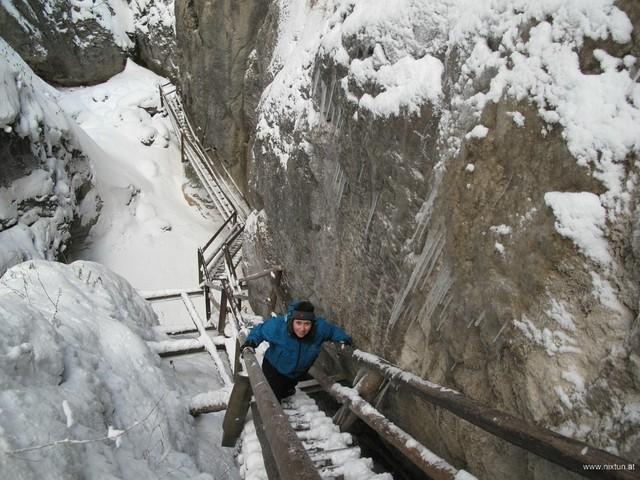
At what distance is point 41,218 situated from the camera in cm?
1064

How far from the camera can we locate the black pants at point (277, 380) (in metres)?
4.14

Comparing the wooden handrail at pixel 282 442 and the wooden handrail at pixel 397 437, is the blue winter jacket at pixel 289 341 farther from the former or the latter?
the wooden handrail at pixel 282 442

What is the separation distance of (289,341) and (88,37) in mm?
22794

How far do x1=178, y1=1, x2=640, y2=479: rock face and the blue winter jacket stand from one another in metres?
0.80

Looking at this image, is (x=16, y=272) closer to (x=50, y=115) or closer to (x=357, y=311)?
(x=357, y=311)

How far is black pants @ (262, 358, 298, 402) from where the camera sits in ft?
13.6

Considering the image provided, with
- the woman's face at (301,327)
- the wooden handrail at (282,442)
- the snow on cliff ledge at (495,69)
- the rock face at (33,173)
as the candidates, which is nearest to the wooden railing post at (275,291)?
the snow on cliff ledge at (495,69)

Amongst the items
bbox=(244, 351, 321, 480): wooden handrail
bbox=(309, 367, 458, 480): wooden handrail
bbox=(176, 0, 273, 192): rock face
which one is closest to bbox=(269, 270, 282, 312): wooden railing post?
bbox=(309, 367, 458, 480): wooden handrail

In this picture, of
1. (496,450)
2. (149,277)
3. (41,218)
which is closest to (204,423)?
(496,450)

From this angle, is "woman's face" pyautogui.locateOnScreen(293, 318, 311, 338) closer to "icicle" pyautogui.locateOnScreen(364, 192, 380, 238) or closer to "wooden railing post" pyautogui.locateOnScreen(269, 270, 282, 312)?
"icicle" pyautogui.locateOnScreen(364, 192, 380, 238)

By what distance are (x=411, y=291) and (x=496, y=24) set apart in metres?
2.39

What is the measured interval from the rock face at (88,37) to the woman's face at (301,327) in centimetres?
2012

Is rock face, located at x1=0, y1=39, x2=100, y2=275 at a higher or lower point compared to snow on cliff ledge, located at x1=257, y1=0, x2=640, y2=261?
lower

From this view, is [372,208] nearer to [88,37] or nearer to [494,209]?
[494,209]
